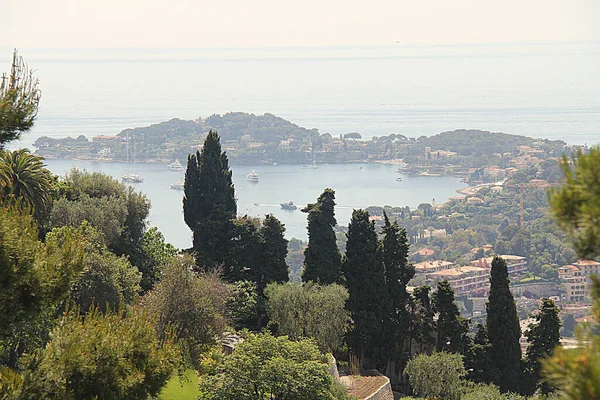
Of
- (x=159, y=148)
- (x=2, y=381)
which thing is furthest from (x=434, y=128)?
(x=2, y=381)

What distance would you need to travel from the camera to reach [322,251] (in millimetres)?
18188

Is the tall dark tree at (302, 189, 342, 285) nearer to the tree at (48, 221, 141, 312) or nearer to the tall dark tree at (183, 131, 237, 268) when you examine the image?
the tall dark tree at (183, 131, 237, 268)

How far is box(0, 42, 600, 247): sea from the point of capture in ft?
191

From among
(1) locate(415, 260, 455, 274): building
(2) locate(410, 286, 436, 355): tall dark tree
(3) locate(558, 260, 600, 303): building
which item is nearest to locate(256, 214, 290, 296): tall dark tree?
(2) locate(410, 286, 436, 355): tall dark tree

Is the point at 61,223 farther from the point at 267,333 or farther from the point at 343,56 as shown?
the point at 343,56

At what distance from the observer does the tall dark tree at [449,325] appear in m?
17.4

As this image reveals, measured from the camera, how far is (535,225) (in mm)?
49406

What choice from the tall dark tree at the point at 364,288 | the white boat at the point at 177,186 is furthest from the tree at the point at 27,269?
the white boat at the point at 177,186

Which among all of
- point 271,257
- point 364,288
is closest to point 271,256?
point 271,257

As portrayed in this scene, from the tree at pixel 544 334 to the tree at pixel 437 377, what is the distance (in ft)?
5.92

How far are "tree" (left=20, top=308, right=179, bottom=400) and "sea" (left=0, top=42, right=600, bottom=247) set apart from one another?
26.4 meters

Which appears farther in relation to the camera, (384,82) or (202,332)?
(384,82)

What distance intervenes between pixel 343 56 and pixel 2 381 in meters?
133

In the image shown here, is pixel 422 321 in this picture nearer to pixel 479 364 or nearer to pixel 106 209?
pixel 479 364
